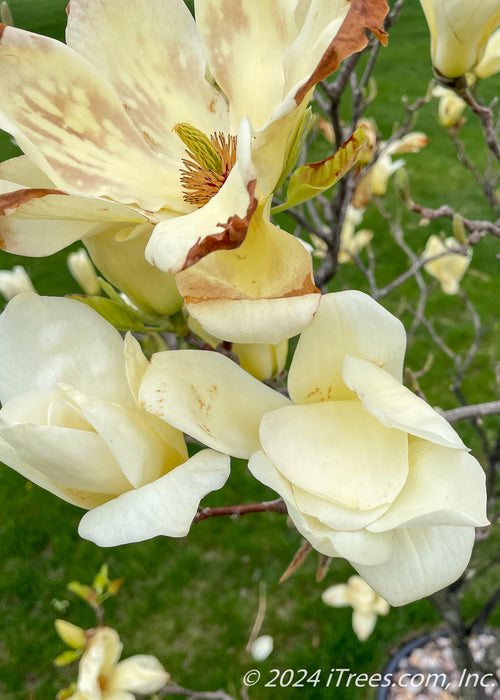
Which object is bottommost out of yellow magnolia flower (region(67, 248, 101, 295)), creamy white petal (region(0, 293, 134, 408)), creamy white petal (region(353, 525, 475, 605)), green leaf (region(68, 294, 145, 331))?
yellow magnolia flower (region(67, 248, 101, 295))

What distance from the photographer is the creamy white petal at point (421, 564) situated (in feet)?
1.29

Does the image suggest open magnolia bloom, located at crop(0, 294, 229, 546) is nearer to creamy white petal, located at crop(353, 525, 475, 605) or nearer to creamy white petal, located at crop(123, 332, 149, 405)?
creamy white petal, located at crop(123, 332, 149, 405)

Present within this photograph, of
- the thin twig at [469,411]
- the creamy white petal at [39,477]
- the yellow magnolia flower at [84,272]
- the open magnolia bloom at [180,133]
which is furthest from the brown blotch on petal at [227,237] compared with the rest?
the yellow magnolia flower at [84,272]

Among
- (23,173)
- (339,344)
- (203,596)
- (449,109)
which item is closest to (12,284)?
(23,173)

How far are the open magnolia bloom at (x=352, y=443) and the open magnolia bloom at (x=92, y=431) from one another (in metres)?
0.03

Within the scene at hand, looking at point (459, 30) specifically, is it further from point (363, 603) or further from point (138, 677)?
point (363, 603)

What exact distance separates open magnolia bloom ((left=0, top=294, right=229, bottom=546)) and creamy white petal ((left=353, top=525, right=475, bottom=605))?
0.12 meters

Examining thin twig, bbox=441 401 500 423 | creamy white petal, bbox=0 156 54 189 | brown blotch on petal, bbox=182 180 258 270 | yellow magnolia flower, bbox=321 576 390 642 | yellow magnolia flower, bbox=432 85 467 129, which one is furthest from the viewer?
yellow magnolia flower, bbox=321 576 390 642

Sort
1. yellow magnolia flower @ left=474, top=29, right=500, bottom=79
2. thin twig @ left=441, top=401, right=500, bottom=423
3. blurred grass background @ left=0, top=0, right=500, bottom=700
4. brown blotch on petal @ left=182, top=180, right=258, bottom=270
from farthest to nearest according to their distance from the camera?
1. blurred grass background @ left=0, top=0, right=500, bottom=700
2. yellow magnolia flower @ left=474, top=29, right=500, bottom=79
3. thin twig @ left=441, top=401, right=500, bottom=423
4. brown blotch on petal @ left=182, top=180, right=258, bottom=270

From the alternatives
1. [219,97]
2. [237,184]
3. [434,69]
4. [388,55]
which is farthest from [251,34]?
[388,55]

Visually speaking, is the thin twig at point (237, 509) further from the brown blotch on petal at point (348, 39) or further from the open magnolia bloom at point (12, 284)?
the open magnolia bloom at point (12, 284)

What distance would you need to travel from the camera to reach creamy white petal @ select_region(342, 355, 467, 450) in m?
0.38

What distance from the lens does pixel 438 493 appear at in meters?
0.38

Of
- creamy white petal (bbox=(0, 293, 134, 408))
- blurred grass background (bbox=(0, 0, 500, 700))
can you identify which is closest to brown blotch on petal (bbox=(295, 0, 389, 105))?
creamy white petal (bbox=(0, 293, 134, 408))
